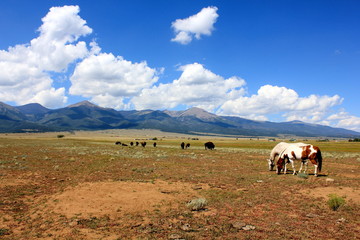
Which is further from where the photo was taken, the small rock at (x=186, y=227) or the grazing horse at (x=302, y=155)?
the grazing horse at (x=302, y=155)

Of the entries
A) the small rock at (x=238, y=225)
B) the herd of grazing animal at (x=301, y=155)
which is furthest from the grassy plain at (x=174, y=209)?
the herd of grazing animal at (x=301, y=155)

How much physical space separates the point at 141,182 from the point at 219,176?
22.3ft

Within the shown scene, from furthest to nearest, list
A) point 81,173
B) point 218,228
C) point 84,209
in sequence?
point 81,173, point 84,209, point 218,228

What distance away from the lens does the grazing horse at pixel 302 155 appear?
1870cm

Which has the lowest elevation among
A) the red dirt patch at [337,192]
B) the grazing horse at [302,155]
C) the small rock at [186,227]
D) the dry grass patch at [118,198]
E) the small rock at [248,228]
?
the dry grass patch at [118,198]

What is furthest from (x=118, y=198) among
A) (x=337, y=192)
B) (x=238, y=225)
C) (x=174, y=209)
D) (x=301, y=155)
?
(x=301, y=155)

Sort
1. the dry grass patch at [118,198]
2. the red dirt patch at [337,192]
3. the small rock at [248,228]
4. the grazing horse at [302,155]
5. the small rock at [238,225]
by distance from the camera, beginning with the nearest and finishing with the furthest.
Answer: the small rock at [248,228] → the small rock at [238,225] → the dry grass patch at [118,198] → the red dirt patch at [337,192] → the grazing horse at [302,155]

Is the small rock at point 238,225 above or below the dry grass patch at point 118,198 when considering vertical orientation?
above

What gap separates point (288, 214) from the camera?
10492 millimetres

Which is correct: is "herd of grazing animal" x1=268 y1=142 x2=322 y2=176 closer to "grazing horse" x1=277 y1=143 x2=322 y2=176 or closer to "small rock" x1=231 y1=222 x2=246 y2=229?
"grazing horse" x1=277 y1=143 x2=322 y2=176

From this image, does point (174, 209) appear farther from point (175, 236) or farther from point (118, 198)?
point (118, 198)

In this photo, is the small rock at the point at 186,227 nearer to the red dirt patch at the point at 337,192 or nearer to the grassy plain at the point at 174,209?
the grassy plain at the point at 174,209

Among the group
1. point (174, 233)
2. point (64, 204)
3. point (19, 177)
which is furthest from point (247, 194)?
point (19, 177)

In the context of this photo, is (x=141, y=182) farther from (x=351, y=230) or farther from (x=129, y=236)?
(x=351, y=230)
